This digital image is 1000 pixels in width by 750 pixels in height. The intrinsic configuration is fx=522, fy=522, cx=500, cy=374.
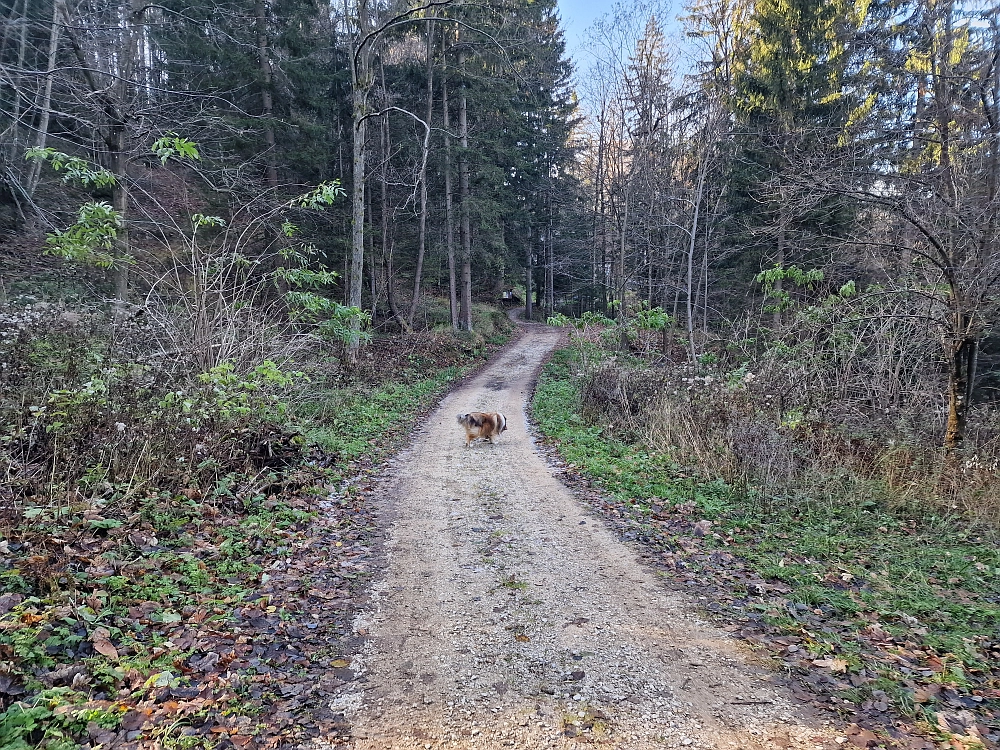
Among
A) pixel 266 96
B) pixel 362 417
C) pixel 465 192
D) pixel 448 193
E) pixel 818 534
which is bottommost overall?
pixel 818 534

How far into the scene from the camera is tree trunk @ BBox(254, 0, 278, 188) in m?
15.7

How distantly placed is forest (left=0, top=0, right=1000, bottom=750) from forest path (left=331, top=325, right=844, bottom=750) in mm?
300

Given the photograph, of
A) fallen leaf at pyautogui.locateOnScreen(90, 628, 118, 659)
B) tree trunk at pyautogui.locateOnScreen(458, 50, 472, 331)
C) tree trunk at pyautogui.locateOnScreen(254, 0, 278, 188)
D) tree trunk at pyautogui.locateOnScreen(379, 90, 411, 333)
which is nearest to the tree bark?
Result: tree trunk at pyautogui.locateOnScreen(254, 0, 278, 188)

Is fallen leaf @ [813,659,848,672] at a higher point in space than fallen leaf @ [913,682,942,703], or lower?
lower

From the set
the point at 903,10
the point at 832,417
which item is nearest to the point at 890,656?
the point at 832,417

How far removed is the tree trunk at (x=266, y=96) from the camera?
1566cm

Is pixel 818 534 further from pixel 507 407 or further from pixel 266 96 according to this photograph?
pixel 266 96

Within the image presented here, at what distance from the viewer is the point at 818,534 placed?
236 inches

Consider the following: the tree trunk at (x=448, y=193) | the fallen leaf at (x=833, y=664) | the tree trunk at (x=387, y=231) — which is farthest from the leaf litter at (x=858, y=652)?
the tree trunk at (x=448, y=193)

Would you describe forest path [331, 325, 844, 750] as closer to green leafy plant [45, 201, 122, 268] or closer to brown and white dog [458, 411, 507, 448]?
brown and white dog [458, 411, 507, 448]

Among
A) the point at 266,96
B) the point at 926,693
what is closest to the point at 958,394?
the point at 926,693

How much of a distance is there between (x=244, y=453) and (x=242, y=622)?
3.32 meters

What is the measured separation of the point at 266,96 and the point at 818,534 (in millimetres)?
18770

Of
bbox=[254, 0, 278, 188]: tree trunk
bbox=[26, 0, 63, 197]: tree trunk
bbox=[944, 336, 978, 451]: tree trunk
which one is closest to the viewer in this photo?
bbox=[26, 0, 63, 197]: tree trunk
